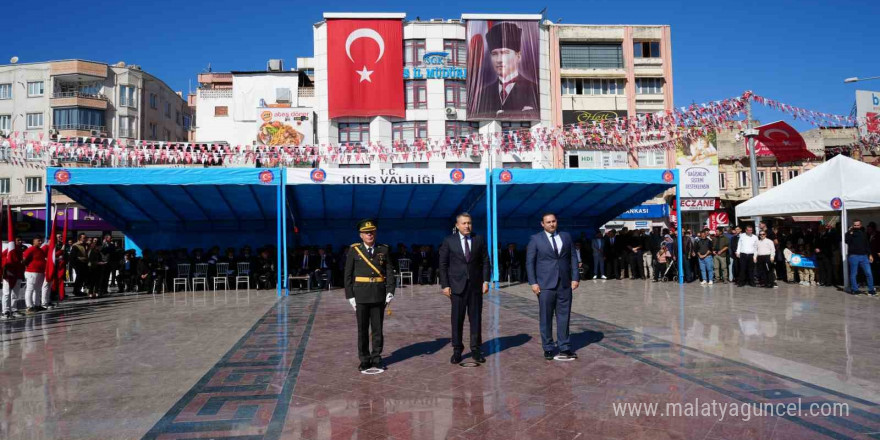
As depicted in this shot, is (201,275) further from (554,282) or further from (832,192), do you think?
(832,192)

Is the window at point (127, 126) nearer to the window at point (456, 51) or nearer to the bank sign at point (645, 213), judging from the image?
the window at point (456, 51)

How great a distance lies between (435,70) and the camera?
34188 mm

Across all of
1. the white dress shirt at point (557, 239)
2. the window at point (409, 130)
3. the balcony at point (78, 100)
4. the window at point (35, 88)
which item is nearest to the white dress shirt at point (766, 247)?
the white dress shirt at point (557, 239)

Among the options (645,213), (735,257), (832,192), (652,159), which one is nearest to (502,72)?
(652,159)

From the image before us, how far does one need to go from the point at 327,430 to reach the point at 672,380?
3.23 meters

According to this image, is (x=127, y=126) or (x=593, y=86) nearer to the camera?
(x=593, y=86)

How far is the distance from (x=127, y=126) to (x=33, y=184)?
7.63 m

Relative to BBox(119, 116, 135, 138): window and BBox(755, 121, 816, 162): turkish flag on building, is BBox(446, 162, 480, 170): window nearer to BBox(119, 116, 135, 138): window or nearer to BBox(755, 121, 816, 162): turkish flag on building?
BBox(755, 121, 816, 162): turkish flag on building

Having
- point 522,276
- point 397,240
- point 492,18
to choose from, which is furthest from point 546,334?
point 492,18

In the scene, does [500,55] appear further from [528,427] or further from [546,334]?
[528,427]

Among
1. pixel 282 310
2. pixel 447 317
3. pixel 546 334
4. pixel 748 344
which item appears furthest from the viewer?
pixel 282 310

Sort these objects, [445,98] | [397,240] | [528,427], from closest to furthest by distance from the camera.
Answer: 1. [528,427]
2. [397,240]
3. [445,98]

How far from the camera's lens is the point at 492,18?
3450cm

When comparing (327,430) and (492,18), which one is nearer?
(327,430)
